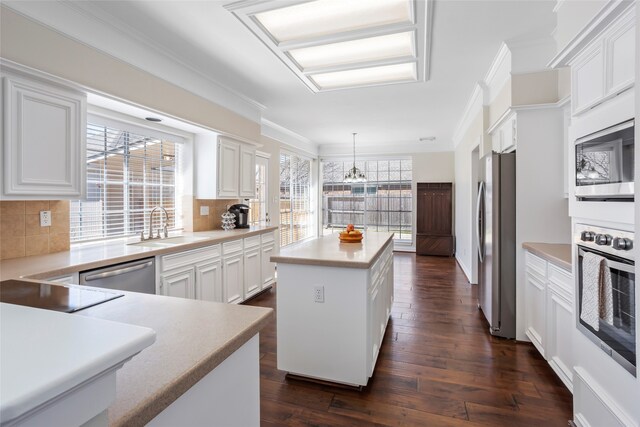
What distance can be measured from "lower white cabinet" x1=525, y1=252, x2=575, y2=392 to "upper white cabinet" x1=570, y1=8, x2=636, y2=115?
44.8 inches

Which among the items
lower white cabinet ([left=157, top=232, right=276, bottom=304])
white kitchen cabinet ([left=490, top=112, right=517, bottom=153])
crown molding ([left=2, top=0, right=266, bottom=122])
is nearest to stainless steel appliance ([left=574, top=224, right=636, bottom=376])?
white kitchen cabinet ([left=490, top=112, right=517, bottom=153])

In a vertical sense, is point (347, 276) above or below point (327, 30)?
below

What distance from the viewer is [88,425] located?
484 mm

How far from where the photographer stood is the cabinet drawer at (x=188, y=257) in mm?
2869

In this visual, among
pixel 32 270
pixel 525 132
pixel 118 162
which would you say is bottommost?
pixel 32 270

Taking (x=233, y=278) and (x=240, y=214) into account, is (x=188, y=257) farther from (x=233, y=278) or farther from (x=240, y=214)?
(x=240, y=214)

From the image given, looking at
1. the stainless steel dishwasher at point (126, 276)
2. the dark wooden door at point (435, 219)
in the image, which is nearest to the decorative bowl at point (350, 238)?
the stainless steel dishwasher at point (126, 276)

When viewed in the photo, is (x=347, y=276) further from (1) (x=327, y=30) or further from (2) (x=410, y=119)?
(2) (x=410, y=119)

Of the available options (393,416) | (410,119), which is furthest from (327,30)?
(410,119)

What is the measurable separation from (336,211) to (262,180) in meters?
3.45

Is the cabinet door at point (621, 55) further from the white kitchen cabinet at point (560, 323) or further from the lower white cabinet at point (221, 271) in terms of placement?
the lower white cabinet at point (221, 271)

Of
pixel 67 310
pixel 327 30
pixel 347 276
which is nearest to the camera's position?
pixel 67 310

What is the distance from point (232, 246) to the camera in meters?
3.82

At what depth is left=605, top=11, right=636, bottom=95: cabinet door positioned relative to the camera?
1.38m
